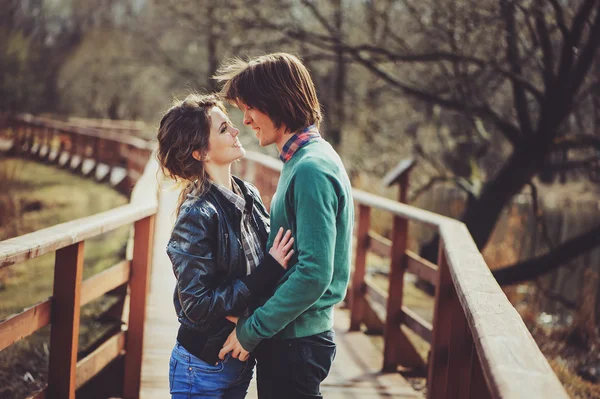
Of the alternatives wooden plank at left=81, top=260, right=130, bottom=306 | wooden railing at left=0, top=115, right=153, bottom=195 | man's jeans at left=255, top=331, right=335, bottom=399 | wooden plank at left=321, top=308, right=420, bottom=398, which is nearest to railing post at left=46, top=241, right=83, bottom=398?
wooden plank at left=81, top=260, right=130, bottom=306

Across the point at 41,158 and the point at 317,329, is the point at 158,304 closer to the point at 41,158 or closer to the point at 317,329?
the point at 317,329

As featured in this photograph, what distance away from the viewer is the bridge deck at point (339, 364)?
4281 millimetres

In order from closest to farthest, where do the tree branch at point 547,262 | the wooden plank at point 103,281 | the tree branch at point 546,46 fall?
the wooden plank at point 103,281 → the tree branch at point 546,46 → the tree branch at point 547,262

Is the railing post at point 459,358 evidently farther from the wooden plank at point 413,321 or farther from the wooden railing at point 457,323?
the wooden plank at point 413,321

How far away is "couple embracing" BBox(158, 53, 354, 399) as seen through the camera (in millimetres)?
2039

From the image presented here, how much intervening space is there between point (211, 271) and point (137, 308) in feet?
6.13

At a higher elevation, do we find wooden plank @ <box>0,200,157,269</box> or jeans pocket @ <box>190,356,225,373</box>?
wooden plank @ <box>0,200,157,269</box>

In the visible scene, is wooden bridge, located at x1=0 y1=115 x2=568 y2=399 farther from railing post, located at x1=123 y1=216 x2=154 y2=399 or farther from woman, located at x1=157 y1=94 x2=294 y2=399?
woman, located at x1=157 y1=94 x2=294 y2=399

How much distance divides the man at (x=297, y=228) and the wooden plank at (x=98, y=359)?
1559mm

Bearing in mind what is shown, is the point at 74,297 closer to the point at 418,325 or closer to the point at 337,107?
the point at 418,325

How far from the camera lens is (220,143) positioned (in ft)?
7.97

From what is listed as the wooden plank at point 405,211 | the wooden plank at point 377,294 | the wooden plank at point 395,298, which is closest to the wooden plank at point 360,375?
the wooden plank at point 395,298

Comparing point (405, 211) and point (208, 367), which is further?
point (405, 211)

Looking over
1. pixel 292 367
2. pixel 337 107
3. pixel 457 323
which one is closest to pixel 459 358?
pixel 457 323
